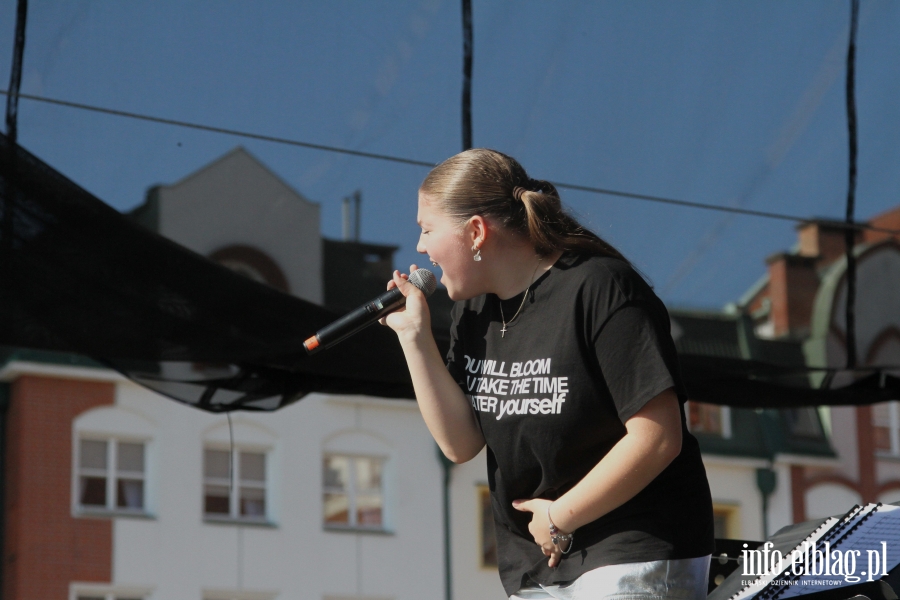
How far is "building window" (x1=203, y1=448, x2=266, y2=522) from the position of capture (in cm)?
1600

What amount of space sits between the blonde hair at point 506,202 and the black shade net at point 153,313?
46.4 inches

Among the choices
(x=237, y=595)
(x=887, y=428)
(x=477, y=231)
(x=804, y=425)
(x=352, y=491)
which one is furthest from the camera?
(x=887, y=428)

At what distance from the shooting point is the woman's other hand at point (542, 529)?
1.72 metres

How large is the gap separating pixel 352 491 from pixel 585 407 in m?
15.4

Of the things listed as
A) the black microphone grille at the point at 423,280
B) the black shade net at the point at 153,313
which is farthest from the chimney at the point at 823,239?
the black microphone grille at the point at 423,280

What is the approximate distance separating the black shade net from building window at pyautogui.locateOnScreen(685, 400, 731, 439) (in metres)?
14.7

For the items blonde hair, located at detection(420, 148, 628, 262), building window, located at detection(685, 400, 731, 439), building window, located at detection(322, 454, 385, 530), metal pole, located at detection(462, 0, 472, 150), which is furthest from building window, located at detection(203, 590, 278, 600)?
blonde hair, located at detection(420, 148, 628, 262)

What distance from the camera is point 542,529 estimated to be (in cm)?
172

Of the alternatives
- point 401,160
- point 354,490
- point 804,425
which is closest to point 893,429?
point 804,425

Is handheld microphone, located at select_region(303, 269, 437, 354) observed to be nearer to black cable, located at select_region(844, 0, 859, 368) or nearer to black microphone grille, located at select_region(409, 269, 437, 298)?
black microphone grille, located at select_region(409, 269, 437, 298)

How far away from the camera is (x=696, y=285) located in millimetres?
4375

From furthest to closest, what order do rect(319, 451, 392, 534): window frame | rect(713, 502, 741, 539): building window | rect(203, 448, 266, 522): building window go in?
rect(713, 502, 741, 539): building window
rect(319, 451, 392, 534): window frame
rect(203, 448, 266, 522): building window

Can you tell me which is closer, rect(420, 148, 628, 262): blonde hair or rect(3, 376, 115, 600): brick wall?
rect(420, 148, 628, 262): blonde hair

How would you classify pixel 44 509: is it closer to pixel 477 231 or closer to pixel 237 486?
pixel 237 486
